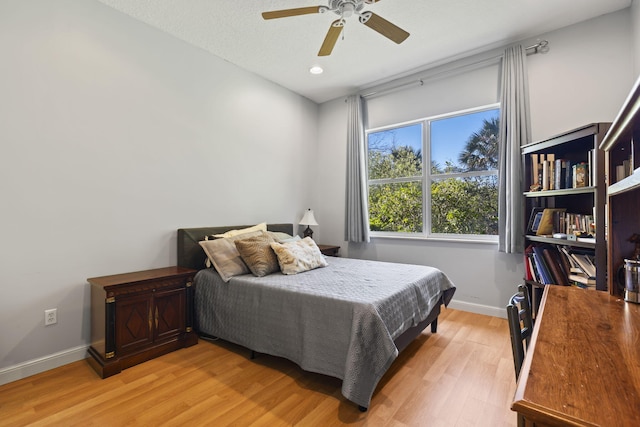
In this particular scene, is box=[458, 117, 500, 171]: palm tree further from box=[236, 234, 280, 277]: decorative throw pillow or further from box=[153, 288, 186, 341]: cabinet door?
box=[153, 288, 186, 341]: cabinet door

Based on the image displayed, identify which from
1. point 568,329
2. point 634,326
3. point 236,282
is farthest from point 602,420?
point 236,282

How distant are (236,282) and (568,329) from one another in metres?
2.19

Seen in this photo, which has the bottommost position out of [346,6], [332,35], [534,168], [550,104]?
[534,168]

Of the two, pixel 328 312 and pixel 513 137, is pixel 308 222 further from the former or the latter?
pixel 513 137

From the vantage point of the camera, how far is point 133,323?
90.3 inches

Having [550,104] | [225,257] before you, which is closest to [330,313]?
[225,257]

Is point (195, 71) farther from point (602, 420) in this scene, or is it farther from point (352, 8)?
point (602, 420)

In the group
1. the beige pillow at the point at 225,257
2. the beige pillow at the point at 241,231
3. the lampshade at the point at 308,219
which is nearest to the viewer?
the beige pillow at the point at 225,257

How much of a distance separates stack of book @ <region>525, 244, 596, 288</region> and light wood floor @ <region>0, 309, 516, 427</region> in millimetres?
805

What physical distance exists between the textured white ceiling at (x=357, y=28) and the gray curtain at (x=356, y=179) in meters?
0.65

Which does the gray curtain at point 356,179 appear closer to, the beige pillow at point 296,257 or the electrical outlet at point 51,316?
the beige pillow at point 296,257

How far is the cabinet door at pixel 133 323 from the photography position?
2.22 meters

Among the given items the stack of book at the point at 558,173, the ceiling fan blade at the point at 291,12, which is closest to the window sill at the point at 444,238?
the stack of book at the point at 558,173

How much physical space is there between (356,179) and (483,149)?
1572 millimetres
